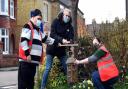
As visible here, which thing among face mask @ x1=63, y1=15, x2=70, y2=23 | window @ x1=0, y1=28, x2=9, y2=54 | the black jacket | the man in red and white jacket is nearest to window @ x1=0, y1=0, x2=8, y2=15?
window @ x1=0, y1=28, x2=9, y2=54

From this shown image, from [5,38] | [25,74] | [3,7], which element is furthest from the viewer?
[5,38]

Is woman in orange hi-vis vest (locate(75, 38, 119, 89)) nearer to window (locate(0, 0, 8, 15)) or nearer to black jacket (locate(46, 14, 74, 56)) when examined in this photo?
black jacket (locate(46, 14, 74, 56))

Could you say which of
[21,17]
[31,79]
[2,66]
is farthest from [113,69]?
[21,17]

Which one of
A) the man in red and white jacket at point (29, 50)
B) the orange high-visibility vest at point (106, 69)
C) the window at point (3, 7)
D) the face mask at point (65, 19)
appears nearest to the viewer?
the man in red and white jacket at point (29, 50)

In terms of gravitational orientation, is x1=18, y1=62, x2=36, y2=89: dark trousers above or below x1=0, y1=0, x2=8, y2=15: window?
below

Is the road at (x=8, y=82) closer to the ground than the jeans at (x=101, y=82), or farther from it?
closer to the ground

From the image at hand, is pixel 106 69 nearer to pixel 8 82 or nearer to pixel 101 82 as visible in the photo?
pixel 101 82

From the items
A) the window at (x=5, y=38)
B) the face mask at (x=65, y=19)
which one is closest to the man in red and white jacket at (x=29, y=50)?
the face mask at (x=65, y=19)

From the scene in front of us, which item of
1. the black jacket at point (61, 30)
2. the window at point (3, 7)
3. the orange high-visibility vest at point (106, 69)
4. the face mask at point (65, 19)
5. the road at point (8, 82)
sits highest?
the window at point (3, 7)

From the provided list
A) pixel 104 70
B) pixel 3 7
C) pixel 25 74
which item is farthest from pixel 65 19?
pixel 3 7

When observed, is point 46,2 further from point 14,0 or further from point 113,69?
point 113,69

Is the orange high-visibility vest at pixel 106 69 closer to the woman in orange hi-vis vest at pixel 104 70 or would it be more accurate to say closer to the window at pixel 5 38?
the woman in orange hi-vis vest at pixel 104 70

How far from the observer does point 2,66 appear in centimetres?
4206

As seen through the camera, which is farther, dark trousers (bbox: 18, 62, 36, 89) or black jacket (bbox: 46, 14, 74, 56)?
black jacket (bbox: 46, 14, 74, 56)
